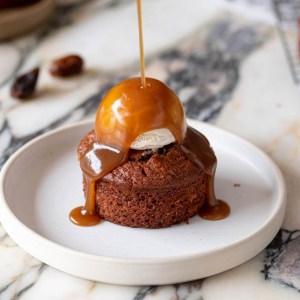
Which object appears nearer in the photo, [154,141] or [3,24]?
[154,141]

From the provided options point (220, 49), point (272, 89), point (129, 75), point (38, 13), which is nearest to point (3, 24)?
point (38, 13)

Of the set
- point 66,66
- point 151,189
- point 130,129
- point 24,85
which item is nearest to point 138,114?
point 130,129

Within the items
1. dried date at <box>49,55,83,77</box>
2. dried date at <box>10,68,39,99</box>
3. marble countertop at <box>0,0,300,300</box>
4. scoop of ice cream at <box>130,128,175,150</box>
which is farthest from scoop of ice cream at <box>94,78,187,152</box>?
dried date at <box>49,55,83,77</box>

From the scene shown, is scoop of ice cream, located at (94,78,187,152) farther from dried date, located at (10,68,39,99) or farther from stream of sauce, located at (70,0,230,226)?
dried date, located at (10,68,39,99)

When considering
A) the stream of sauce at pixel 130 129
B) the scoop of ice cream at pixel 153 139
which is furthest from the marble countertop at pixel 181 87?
the scoop of ice cream at pixel 153 139

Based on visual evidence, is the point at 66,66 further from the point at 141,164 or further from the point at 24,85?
the point at 141,164

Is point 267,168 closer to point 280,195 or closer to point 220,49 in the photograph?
point 280,195

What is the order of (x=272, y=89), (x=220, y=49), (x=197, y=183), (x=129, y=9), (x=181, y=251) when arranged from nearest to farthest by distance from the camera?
(x=181, y=251) → (x=197, y=183) → (x=272, y=89) → (x=220, y=49) → (x=129, y=9)
